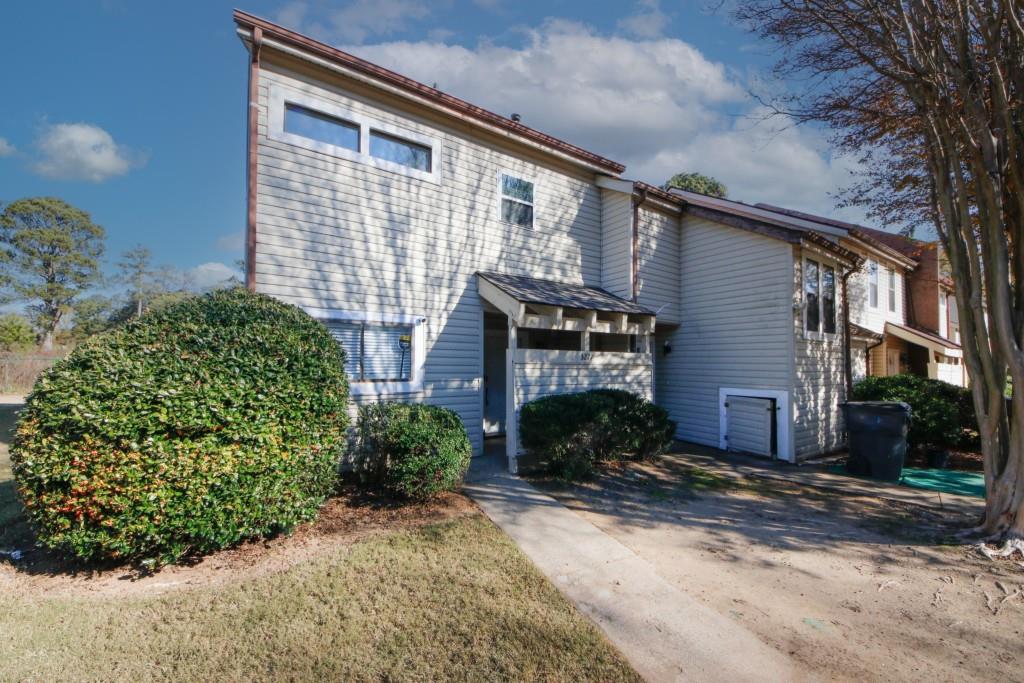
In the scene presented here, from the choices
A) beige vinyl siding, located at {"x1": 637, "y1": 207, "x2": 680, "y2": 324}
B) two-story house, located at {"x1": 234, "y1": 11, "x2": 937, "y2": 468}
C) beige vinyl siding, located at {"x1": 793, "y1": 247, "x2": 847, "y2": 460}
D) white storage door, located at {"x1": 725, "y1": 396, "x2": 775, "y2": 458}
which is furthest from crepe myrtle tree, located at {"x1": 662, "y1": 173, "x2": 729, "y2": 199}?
white storage door, located at {"x1": 725, "y1": 396, "x2": 775, "y2": 458}

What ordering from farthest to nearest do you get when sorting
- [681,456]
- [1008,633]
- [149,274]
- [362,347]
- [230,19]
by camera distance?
[149,274] < [681,456] < [362,347] < [230,19] < [1008,633]

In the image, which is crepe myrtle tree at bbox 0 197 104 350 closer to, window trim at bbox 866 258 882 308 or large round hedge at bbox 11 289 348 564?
large round hedge at bbox 11 289 348 564

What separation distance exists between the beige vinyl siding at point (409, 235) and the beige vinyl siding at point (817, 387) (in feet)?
16.7

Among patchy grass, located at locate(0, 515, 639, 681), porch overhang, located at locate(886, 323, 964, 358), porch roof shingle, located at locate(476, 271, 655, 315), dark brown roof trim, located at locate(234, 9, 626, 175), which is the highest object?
dark brown roof trim, located at locate(234, 9, 626, 175)

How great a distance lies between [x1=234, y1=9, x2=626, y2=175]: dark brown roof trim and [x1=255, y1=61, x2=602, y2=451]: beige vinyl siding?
396 mm

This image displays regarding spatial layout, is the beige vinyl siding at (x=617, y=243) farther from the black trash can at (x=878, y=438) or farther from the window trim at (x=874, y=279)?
the window trim at (x=874, y=279)

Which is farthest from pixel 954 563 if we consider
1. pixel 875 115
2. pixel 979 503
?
→ pixel 875 115

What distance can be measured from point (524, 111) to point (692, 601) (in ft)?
34.8

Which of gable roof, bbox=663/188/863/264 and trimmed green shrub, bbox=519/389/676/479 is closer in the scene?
trimmed green shrub, bbox=519/389/676/479

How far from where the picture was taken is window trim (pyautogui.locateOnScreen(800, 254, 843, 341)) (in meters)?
9.24

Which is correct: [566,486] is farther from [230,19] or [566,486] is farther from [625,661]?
[230,19]

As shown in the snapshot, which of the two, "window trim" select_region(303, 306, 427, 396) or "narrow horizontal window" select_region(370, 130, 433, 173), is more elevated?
"narrow horizontal window" select_region(370, 130, 433, 173)

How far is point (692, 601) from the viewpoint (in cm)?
365

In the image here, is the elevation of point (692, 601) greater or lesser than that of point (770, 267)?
lesser
